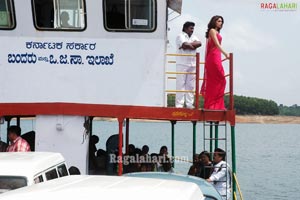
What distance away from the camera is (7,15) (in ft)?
36.7

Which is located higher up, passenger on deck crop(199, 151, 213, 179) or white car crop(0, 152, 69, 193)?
white car crop(0, 152, 69, 193)

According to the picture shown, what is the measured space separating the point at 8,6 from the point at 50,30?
827mm

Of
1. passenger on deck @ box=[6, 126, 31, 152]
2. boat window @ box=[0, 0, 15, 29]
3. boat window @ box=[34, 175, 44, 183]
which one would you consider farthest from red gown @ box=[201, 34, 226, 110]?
boat window @ box=[34, 175, 44, 183]

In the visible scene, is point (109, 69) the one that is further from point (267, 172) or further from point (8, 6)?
point (267, 172)

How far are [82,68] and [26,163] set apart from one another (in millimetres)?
4011

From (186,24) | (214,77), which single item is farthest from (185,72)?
(186,24)

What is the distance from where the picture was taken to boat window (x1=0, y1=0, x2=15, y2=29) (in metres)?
11.1

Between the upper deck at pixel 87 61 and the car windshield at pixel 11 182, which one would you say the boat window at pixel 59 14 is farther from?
the car windshield at pixel 11 182

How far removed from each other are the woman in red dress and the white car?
156 inches

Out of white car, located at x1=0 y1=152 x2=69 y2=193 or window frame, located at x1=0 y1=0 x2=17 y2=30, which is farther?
window frame, located at x1=0 y1=0 x2=17 y2=30

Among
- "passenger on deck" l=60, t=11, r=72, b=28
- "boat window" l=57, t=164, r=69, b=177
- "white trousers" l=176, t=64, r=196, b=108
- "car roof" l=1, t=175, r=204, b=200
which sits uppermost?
"passenger on deck" l=60, t=11, r=72, b=28

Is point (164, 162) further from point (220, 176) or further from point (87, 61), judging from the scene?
point (87, 61)

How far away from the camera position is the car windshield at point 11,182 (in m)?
6.97

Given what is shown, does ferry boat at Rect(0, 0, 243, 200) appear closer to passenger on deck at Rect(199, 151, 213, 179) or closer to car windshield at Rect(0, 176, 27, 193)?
passenger on deck at Rect(199, 151, 213, 179)
